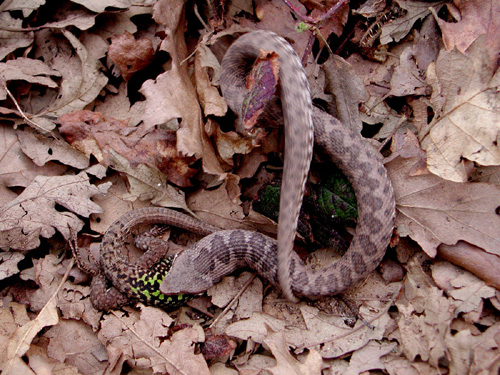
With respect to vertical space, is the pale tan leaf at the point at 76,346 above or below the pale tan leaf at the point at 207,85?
below

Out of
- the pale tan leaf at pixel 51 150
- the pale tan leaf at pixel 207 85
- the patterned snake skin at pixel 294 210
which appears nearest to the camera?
the patterned snake skin at pixel 294 210

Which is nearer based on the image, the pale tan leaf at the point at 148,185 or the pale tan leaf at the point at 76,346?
the pale tan leaf at the point at 76,346

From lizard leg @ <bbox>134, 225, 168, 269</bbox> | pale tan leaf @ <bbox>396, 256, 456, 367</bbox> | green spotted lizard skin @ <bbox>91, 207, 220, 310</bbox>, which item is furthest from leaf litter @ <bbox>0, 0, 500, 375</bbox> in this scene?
lizard leg @ <bbox>134, 225, 168, 269</bbox>

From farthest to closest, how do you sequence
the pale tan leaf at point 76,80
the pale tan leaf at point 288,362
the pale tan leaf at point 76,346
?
the pale tan leaf at point 76,80, the pale tan leaf at point 76,346, the pale tan leaf at point 288,362

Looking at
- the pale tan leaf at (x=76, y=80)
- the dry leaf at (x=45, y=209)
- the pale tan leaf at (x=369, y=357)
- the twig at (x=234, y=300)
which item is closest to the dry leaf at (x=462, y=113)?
the pale tan leaf at (x=369, y=357)

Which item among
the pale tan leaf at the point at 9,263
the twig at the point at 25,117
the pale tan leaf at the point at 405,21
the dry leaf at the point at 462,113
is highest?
the pale tan leaf at the point at 405,21

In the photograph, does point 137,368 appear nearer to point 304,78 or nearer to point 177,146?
point 177,146

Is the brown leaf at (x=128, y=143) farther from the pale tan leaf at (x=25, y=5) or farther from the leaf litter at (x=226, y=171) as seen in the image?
the pale tan leaf at (x=25, y=5)

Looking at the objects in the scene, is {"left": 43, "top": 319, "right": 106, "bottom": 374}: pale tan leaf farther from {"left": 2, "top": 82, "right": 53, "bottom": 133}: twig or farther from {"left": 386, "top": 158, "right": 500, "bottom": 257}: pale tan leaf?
{"left": 386, "top": 158, "right": 500, "bottom": 257}: pale tan leaf
